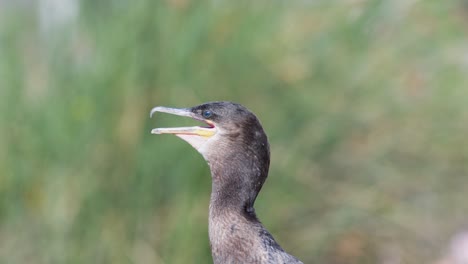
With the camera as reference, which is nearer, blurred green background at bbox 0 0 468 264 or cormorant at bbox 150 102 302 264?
cormorant at bbox 150 102 302 264

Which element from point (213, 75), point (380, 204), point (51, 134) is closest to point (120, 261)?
point (51, 134)

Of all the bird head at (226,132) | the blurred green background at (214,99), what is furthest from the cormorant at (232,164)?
the blurred green background at (214,99)

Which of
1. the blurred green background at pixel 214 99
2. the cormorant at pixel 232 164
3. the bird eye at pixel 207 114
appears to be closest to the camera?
the cormorant at pixel 232 164

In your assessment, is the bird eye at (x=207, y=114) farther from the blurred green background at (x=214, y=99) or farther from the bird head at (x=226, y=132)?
the blurred green background at (x=214, y=99)

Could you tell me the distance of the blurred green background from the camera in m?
4.73

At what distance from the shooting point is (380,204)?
5.20 m

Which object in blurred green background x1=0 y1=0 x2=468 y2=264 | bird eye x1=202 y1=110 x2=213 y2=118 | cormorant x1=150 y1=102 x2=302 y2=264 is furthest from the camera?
blurred green background x1=0 y1=0 x2=468 y2=264

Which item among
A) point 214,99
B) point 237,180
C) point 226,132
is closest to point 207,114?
point 226,132

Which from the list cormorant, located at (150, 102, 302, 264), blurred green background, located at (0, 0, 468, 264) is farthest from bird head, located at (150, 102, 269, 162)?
blurred green background, located at (0, 0, 468, 264)

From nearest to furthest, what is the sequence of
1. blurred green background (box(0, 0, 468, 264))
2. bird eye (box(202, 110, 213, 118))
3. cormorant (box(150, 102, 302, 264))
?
cormorant (box(150, 102, 302, 264)), bird eye (box(202, 110, 213, 118)), blurred green background (box(0, 0, 468, 264))

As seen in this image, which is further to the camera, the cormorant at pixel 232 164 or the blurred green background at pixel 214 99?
the blurred green background at pixel 214 99

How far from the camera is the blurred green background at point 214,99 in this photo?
473 centimetres

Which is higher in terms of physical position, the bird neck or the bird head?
the bird head

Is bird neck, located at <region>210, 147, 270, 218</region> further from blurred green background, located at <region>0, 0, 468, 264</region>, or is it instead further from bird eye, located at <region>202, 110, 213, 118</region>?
blurred green background, located at <region>0, 0, 468, 264</region>
